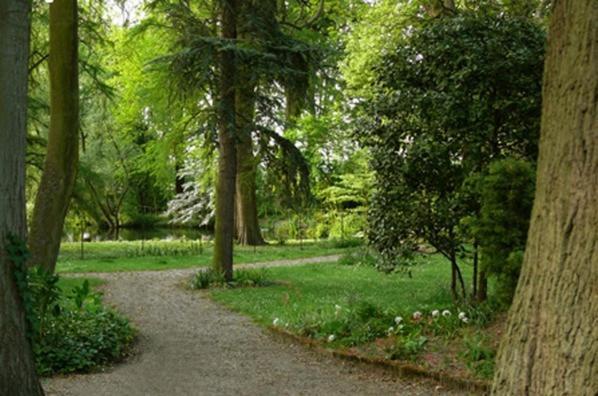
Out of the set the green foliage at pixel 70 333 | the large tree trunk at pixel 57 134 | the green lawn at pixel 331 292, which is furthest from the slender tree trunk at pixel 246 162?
the green foliage at pixel 70 333

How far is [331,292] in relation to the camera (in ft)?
44.0

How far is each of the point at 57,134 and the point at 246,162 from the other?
687 centimetres

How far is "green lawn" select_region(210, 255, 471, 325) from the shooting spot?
35.3 feet

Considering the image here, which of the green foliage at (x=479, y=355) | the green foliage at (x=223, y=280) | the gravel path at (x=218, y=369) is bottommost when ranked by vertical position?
the gravel path at (x=218, y=369)

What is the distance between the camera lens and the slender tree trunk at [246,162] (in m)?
14.5

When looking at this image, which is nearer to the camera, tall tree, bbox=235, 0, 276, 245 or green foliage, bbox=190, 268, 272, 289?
tall tree, bbox=235, 0, 276, 245

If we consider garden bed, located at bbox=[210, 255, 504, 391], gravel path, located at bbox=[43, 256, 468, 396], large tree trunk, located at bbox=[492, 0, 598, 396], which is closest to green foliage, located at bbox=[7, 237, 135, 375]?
gravel path, located at bbox=[43, 256, 468, 396]

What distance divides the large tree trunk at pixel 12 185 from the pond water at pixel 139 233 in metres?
32.8

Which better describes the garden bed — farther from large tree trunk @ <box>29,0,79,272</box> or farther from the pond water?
the pond water

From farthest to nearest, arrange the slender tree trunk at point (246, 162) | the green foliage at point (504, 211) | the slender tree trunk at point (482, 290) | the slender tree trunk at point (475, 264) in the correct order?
the slender tree trunk at point (246, 162), the slender tree trunk at point (482, 290), the slender tree trunk at point (475, 264), the green foliage at point (504, 211)

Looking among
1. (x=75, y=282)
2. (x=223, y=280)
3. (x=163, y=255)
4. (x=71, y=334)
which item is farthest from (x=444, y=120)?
(x=163, y=255)

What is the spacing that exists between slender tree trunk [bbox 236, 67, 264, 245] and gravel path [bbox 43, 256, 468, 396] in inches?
197

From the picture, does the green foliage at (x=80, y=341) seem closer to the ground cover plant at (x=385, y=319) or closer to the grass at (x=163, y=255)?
the ground cover plant at (x=385, y=319)

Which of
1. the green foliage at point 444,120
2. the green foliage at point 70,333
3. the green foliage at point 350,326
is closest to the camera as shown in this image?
the green foliage at point 70,333
